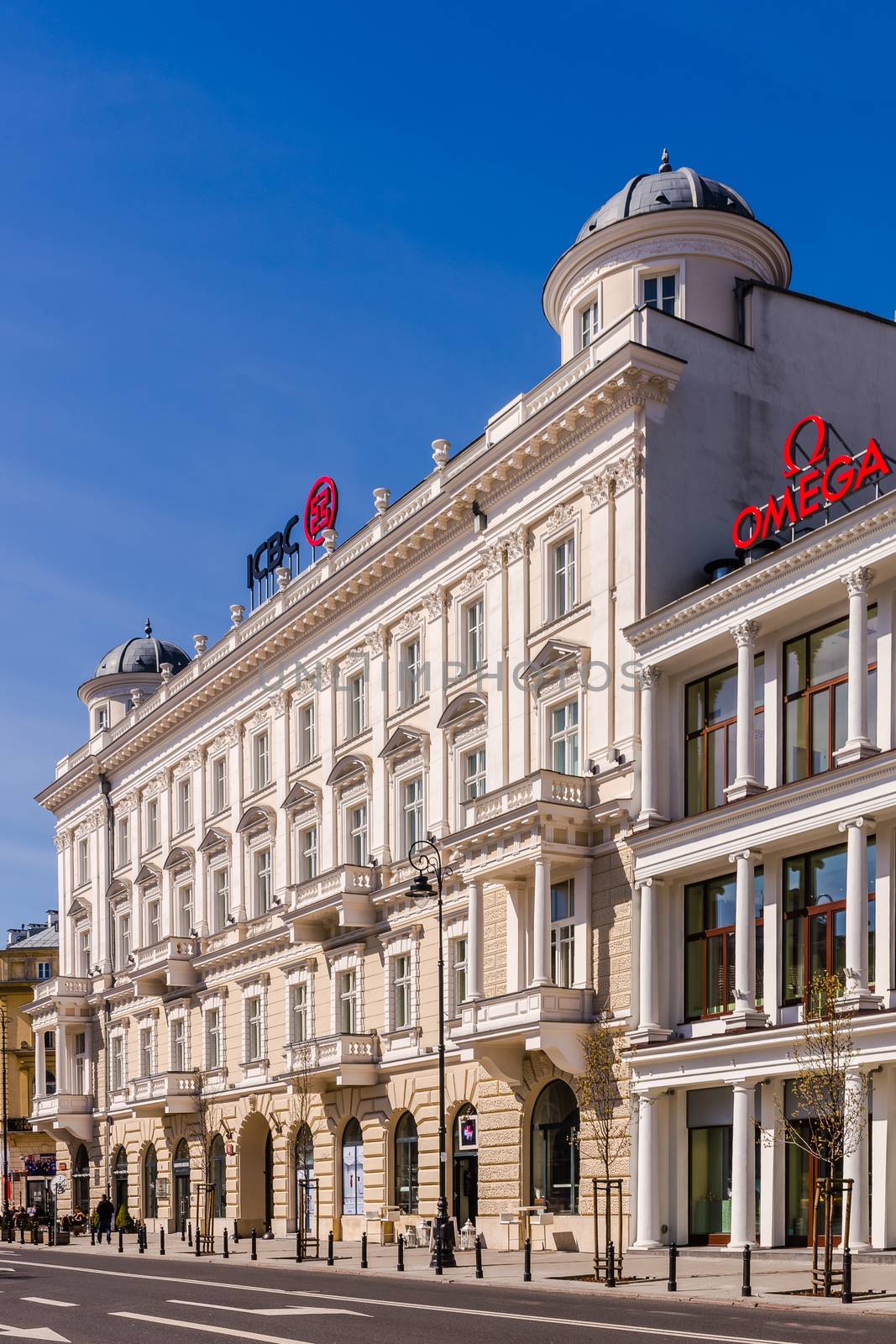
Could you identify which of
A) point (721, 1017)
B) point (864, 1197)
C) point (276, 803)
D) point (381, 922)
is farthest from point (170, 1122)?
point (864, 1197)

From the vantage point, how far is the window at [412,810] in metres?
51.4

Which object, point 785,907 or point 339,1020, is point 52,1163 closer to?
point 339,1020

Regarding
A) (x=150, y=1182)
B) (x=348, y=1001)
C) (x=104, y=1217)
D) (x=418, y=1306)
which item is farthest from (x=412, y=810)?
(x=150, y=1182)

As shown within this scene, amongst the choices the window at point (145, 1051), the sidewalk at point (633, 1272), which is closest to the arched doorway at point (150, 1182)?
the window at point (145, 1051)

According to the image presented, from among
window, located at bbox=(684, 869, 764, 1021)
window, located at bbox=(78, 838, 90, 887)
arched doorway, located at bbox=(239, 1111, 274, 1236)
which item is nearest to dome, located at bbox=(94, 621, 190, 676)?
window, located at bbox=(78, 838, 90, 887)

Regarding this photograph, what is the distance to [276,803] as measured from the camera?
200 ft

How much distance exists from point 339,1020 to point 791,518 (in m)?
24.5

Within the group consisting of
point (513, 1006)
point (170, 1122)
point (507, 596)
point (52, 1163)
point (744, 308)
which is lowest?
point (52, 1163)

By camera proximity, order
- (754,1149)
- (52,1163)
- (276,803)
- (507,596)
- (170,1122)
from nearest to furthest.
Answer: (754,1149) < (507,596) < (276,803) < (170,1122) < (52,1163)

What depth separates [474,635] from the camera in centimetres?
4956

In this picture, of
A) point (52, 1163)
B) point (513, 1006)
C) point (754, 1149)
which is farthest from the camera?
point (52, 1163)

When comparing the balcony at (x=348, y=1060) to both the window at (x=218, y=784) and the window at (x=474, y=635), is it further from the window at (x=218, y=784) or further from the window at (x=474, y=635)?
the window at (x=218, y=784)

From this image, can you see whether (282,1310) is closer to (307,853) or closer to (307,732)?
(307,853)

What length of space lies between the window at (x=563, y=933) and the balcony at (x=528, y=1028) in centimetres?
148
